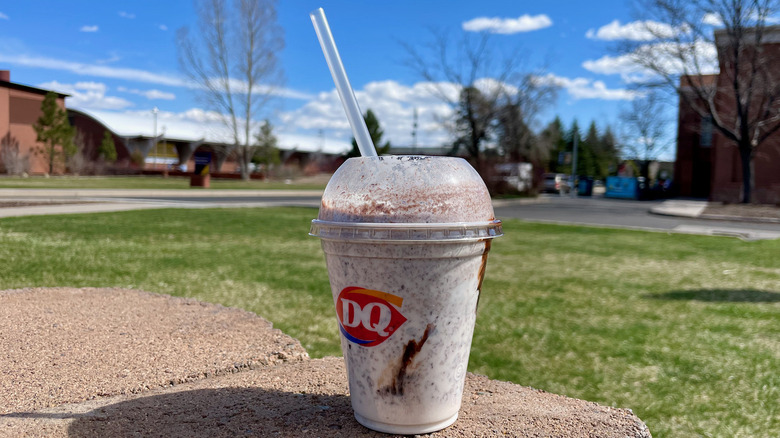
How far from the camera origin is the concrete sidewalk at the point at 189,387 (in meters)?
2.65

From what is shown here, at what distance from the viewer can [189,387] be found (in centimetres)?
321

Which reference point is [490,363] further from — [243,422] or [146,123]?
[146,123]

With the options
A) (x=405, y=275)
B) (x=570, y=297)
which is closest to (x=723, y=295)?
(x=570, y=297)

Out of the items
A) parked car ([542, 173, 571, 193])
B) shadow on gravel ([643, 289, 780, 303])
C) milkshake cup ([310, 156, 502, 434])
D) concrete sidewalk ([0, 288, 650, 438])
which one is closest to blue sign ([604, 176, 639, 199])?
parked car ([542, 173, 571, 193])

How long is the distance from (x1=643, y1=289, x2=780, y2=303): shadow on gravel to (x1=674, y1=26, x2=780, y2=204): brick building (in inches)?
836

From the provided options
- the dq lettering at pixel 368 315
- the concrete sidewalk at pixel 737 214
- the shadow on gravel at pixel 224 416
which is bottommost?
the shadow on gravel at pixel 224 416

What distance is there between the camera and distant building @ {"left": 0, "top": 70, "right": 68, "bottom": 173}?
44875mm

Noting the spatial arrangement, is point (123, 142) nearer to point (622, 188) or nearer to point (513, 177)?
point (513, 177)

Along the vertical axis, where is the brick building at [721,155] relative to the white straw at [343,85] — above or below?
above

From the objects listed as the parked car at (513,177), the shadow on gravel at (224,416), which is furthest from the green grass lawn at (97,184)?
the shadow on gravel at (224,416)

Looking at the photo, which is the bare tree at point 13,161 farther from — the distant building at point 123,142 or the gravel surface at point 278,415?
the gravel surface at point 278,415

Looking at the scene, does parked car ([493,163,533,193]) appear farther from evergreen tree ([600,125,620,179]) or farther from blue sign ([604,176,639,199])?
evergreen tree ([600,125,620,179])

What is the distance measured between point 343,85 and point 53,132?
4930 cm

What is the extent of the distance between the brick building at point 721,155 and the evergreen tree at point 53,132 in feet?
140
